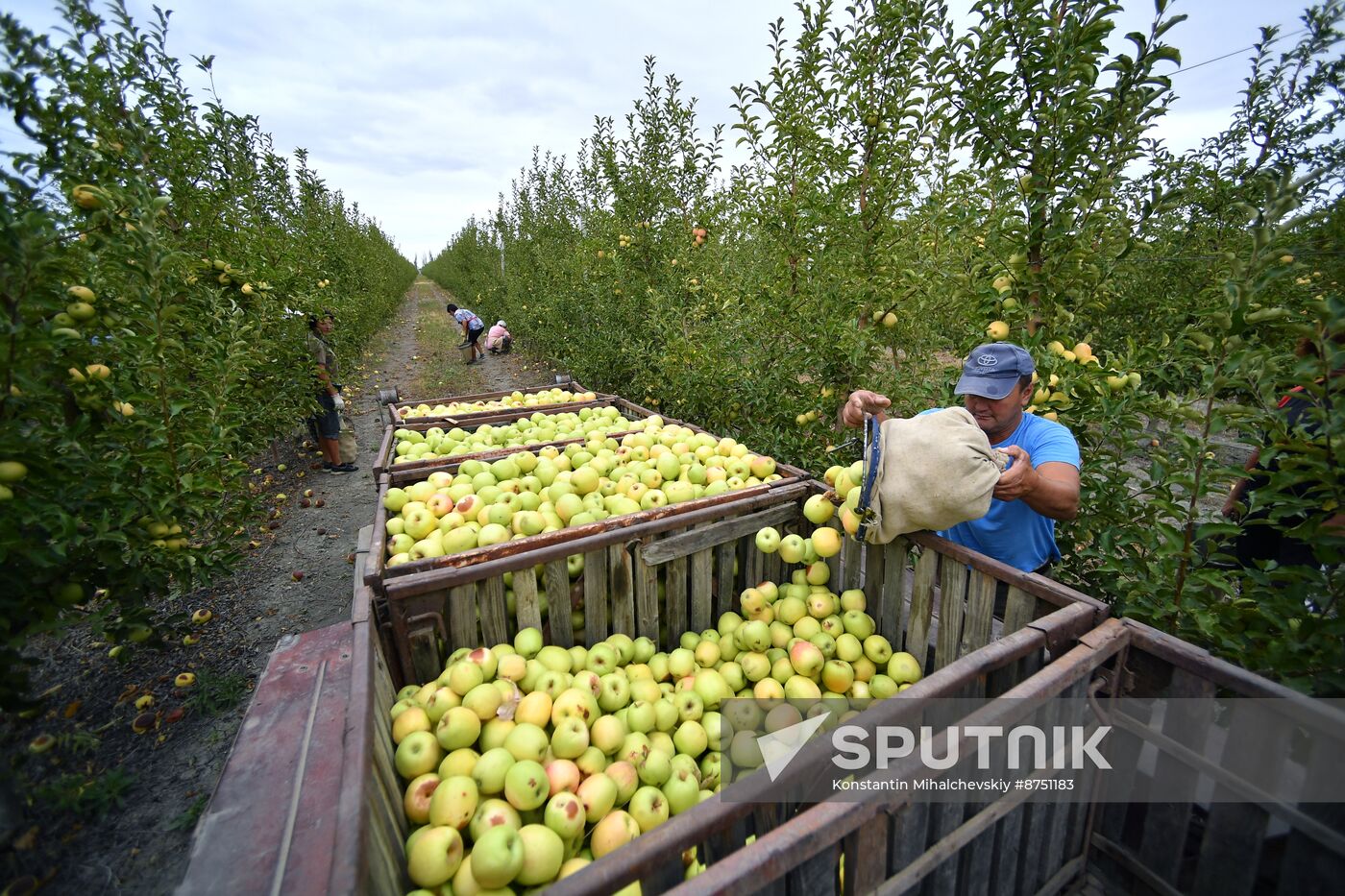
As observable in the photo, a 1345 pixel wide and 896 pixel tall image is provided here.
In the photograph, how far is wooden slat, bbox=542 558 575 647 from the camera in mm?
2568

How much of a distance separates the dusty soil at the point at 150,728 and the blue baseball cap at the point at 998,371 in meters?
4.44

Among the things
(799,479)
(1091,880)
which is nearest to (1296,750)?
(1091,880)

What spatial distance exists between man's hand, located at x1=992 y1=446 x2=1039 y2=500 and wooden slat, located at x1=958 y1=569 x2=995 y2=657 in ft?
1.16

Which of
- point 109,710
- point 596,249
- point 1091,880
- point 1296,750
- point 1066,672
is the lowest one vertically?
point 109,710

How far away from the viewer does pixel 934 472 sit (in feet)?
6.65

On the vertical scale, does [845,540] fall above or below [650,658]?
above

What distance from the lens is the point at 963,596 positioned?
7.71 feet

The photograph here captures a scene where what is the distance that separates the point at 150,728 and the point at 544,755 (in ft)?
11.2

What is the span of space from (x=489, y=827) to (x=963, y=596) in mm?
2009

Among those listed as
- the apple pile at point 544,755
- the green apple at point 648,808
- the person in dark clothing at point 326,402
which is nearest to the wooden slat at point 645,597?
the apple pile at point 544,755

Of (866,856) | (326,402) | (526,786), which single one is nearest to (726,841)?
(866,856)

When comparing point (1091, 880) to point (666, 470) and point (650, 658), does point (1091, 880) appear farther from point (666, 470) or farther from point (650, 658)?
point (666, 470)

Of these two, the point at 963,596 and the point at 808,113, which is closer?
the point at 963,596

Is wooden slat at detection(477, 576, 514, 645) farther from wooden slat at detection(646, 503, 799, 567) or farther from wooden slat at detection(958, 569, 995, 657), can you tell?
wooden slat at detection(958, 569, 995, 657)
